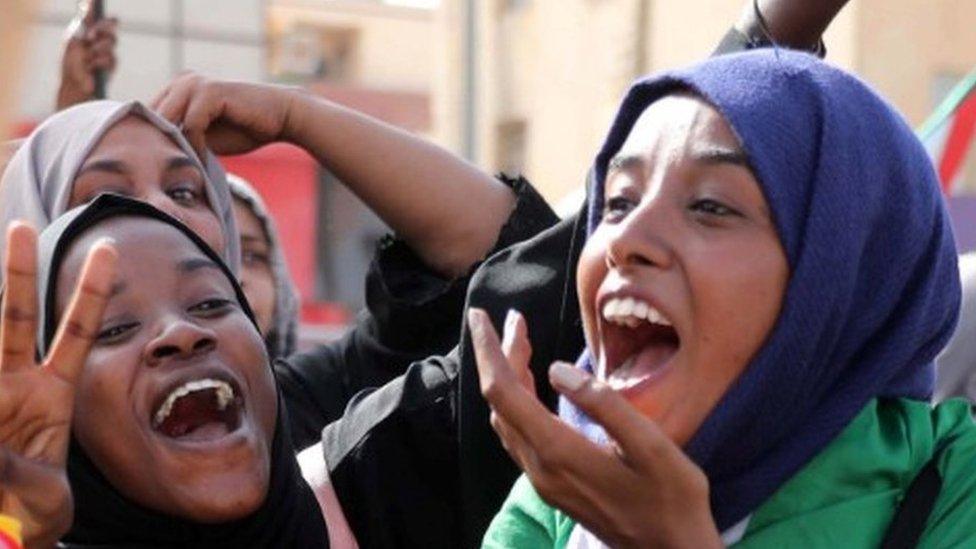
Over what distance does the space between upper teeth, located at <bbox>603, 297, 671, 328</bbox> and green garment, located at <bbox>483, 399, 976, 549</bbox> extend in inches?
9.1

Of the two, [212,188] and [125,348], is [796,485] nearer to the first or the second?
[125,348]

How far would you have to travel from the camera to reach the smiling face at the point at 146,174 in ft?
12.3

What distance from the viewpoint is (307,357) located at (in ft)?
13.3

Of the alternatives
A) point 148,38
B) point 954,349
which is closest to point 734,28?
point 954,349

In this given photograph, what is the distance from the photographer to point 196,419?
3230 millimetres

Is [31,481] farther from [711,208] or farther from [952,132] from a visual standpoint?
[952,132]

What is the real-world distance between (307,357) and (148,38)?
672 inches

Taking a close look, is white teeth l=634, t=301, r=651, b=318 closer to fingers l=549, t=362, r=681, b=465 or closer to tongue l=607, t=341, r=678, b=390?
tongue l=607, t=341, r=678, b=390

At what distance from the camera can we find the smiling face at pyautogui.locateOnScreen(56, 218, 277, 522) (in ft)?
10.3

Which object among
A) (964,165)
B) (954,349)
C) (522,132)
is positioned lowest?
(522,132)

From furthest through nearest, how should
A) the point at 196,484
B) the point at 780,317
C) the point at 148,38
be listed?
the point at 148,38 < the point at 196,484 < the point at 780,317

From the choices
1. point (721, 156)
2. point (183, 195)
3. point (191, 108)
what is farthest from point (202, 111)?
point (721, 156)

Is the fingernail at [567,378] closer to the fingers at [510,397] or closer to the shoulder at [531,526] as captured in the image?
the fingers at [510,397]

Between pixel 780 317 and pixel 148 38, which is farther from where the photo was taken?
pixel 148 38
